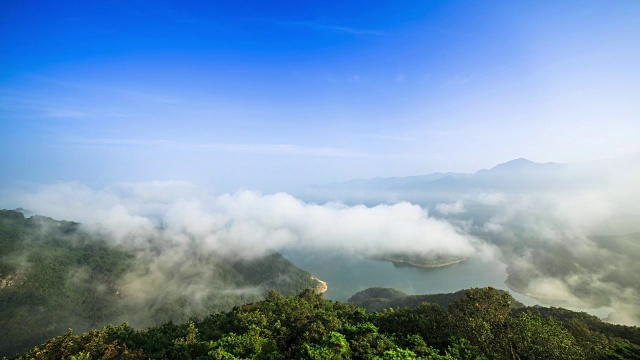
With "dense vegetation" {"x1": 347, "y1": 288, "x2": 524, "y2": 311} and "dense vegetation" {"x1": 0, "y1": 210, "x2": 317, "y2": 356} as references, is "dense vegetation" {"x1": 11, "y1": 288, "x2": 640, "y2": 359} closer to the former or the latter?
"dense vegetation" {"x1": 347, "y1": 288, "x2": 524, "y2": 311}

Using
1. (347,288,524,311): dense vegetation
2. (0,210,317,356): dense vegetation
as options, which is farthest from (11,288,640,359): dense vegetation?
(0,210,317,356): dense vegetation

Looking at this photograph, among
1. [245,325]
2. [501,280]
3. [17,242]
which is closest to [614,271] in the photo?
[501,280]

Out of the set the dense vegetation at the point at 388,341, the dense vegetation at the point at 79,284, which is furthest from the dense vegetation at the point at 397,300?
the dense vegetation at the point at 388,341

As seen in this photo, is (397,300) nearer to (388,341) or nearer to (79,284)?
(388,341)

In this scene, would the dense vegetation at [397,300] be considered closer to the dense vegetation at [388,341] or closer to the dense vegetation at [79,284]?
the dense vegetation at [79,284]

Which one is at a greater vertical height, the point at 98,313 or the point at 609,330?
the point at 609,330

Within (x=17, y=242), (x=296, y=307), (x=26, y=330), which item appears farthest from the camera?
(x=17, y=242)

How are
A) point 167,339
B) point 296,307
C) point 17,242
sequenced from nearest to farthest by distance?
point 167,339, point 296,307, point 17,242

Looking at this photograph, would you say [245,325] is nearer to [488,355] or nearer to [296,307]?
[296,307]
